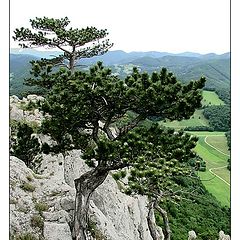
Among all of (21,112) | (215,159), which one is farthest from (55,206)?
(215,159)

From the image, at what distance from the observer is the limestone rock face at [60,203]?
340cm

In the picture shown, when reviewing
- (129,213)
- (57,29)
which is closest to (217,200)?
(129,213)

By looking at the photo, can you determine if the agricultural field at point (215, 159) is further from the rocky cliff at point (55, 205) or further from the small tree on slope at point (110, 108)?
the small tree on slope at point (110, 108)

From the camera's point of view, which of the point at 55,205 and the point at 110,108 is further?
the point at 55,205

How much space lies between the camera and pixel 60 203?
144 inches

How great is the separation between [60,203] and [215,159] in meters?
2.90

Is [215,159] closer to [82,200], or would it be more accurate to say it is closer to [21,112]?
[21,112]

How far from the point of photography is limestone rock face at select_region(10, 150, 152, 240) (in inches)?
134

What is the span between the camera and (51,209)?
11.8 feet

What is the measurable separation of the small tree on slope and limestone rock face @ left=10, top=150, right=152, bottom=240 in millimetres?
201

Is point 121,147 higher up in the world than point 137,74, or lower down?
lower down

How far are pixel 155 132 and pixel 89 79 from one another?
599 mm
